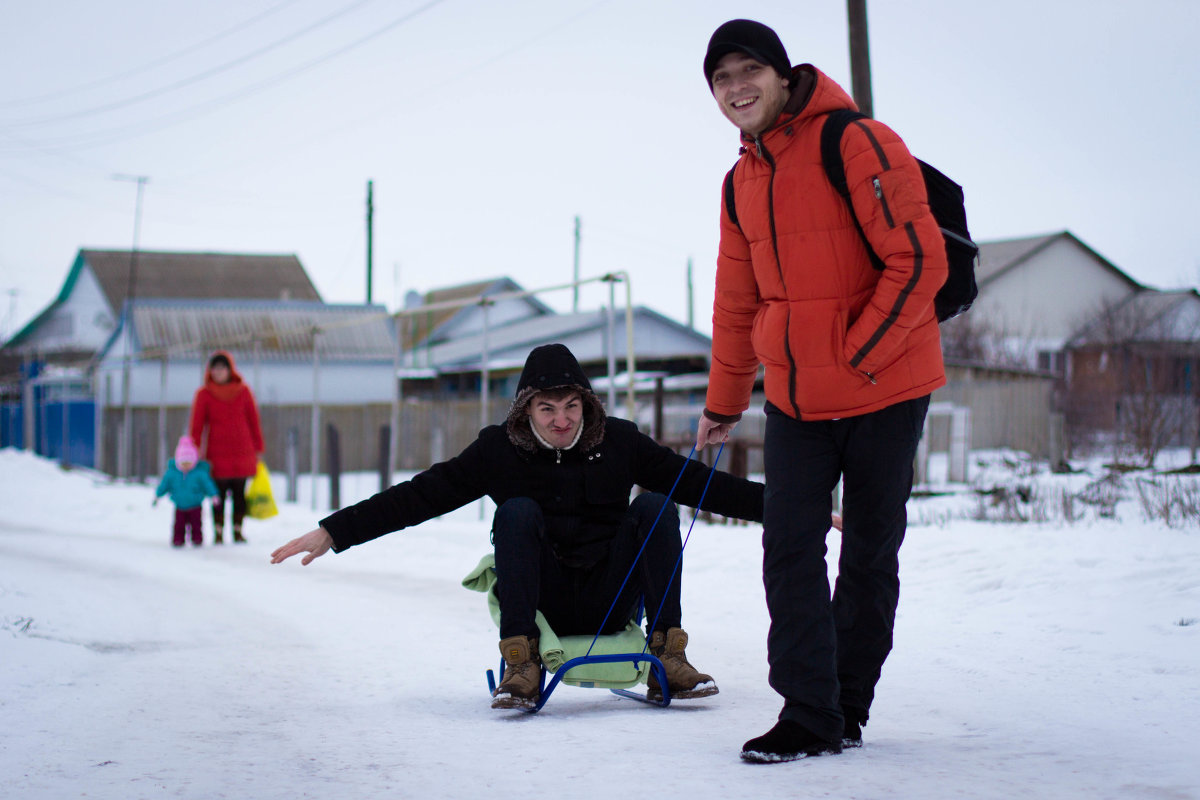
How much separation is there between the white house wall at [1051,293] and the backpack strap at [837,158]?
3546cm

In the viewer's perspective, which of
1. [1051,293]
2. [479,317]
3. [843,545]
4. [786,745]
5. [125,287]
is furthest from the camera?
[125,287]

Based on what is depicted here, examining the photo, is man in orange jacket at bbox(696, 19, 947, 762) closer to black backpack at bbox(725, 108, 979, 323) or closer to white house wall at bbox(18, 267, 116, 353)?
black backpack at bbox(725, 108, 979, 323)

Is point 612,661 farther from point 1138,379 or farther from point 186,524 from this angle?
point 1138,379

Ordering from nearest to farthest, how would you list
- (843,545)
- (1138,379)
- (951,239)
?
(951,239)
(843,545)
(1138,379)

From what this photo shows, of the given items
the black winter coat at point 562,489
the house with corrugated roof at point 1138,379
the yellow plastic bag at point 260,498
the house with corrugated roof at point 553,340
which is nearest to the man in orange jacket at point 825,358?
the black winter coat at point 562,489

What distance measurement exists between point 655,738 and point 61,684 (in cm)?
247

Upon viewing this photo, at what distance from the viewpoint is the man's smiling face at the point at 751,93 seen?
3.33 meters

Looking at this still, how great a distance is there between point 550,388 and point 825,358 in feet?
3.83

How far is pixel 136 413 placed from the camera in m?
25.9

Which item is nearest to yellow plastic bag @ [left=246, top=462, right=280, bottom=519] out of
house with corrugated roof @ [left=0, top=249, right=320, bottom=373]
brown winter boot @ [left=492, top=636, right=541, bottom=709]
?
brown winter boot @ [left=492, top=636, right=541, bottom=709]

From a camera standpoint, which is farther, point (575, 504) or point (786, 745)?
point (575, 504)

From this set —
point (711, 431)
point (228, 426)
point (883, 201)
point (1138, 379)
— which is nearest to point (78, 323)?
point (1138, 379)

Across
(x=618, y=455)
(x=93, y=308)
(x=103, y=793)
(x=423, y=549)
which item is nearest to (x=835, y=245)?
(x=618, y=455)

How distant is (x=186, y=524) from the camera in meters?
11.5
